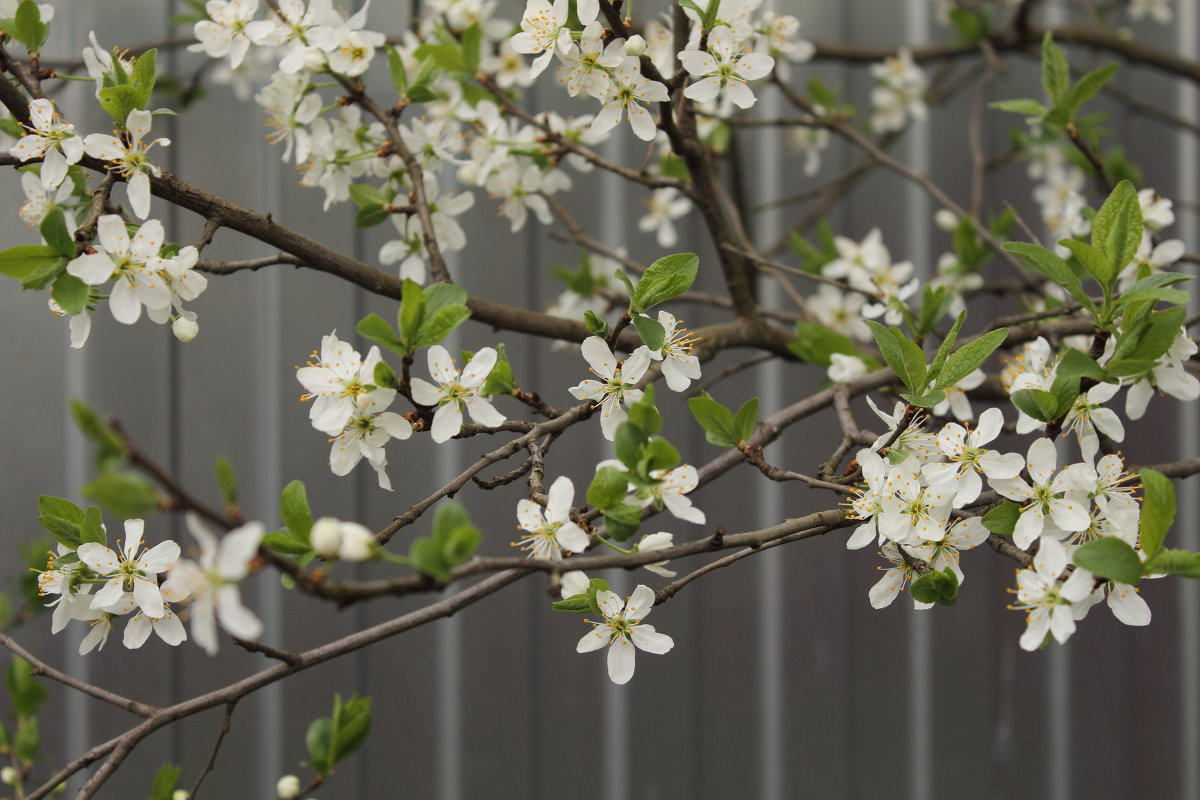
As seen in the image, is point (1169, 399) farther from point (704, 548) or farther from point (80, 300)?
point (80, 300)

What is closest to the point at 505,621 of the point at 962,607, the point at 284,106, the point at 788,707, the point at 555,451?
the point at 555,451

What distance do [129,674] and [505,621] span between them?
58cm

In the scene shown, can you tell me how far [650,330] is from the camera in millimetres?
546

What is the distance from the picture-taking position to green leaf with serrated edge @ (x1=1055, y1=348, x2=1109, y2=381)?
0.52 metres

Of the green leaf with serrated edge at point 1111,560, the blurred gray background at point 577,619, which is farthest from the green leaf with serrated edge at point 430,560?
the blurred gray background at point 577,619

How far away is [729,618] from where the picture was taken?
5.05 feet

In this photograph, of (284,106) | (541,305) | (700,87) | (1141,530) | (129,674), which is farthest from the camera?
(541,305)

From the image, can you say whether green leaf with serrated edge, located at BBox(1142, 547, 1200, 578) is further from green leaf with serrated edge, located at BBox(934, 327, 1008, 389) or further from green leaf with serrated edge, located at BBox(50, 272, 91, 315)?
green leaf with serrated edge, located at BBox(50, 272, 91, 315)

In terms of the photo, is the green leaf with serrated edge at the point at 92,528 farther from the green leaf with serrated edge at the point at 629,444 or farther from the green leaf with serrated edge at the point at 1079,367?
the green leaf with serrated edge at the point at 1079,367

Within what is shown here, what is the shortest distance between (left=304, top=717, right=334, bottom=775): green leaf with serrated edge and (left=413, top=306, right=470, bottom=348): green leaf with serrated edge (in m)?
0.41

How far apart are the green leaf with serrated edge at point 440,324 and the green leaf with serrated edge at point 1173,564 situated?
1.31 ft

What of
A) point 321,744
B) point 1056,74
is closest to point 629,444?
point 321,744

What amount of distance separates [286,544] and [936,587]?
0.40 metres

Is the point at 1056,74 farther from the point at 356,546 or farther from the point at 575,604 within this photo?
the point at 356,546
